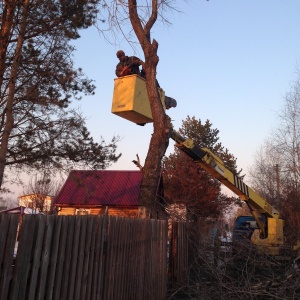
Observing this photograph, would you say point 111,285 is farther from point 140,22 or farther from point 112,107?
point 140,22

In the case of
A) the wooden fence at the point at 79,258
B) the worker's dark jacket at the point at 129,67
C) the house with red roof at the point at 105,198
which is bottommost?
the wooden fence at the point at 79,258

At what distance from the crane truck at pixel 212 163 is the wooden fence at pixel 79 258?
2071 millimetres

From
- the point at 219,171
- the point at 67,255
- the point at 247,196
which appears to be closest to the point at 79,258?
the point at 67,255

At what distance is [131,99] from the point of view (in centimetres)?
704

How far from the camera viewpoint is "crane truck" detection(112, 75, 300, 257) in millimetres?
7094

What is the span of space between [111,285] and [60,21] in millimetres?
9407

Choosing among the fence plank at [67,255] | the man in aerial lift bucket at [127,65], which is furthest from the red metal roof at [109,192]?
the fence plank at [67,255]

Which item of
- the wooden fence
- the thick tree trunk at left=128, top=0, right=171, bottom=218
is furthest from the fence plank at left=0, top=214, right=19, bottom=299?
the thick tree trunk at left=128, top=0, right=171, bottom=218

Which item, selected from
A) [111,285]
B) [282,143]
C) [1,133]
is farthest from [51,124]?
[282,143]

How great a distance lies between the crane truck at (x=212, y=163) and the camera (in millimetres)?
7094

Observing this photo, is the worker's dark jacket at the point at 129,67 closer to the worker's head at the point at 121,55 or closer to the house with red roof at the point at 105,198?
the worker's head at the point at 121,55

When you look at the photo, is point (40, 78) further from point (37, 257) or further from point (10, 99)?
point (37, 257)

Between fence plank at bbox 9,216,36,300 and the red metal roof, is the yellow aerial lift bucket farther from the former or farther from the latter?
the red metal roof

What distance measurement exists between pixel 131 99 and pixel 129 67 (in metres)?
0.84
